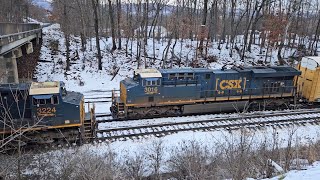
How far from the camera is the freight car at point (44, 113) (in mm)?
11266

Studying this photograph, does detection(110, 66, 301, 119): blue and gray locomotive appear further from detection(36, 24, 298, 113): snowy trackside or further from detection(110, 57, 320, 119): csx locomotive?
detection(36, 24, 298, 113): snowy trackside

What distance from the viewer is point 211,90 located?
652 inches

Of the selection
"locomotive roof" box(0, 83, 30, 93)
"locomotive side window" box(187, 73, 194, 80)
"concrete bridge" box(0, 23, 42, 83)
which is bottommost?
"locomotive side window" box(187, 73, 194, 80)

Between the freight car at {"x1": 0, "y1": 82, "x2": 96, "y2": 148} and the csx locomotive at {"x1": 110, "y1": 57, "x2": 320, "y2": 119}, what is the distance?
347 centimetres

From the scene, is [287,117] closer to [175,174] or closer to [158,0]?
[175,174]

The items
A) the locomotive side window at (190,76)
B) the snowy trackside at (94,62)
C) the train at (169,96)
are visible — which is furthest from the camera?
the snowy trackside at (94,62)

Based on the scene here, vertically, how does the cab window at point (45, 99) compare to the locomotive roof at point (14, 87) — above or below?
below

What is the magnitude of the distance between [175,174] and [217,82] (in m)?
8.12

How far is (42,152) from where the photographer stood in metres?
11.6

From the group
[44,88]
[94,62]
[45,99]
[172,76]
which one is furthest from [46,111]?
[94,62]

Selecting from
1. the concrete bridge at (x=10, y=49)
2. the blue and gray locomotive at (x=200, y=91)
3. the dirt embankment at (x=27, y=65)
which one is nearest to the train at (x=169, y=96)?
the blue and gray locomotive at (x=200, y=91)

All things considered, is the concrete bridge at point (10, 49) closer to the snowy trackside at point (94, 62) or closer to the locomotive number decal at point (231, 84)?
the snowy trackside at point (94, 62)

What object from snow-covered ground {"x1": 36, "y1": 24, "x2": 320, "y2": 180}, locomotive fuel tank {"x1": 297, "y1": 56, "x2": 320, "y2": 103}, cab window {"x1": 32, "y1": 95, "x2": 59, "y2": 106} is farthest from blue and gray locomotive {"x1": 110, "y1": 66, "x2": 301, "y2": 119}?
cab window {"x1": 32, "y1": 95, "x2": 59, "y2": 106}

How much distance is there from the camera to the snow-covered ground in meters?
12.6
